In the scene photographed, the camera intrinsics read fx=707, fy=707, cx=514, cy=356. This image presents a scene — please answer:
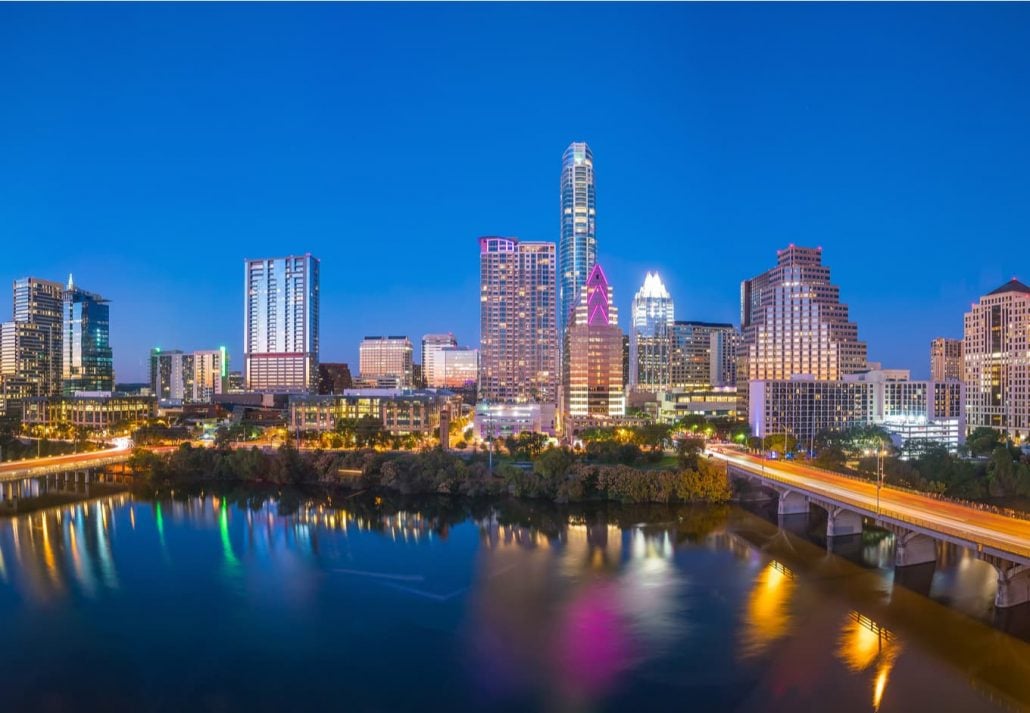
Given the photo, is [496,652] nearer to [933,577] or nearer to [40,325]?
[933,577]

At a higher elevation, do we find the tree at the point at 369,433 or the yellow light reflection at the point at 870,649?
the tree at the point at 369,433

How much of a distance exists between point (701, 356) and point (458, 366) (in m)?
59.4

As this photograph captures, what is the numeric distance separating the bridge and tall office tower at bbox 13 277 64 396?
4656 inches

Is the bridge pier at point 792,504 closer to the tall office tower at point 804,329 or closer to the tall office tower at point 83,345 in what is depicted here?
the tall office tower at point 804,329

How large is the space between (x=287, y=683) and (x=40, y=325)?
124760 millimetres

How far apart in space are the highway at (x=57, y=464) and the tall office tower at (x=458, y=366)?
11068 centimetres

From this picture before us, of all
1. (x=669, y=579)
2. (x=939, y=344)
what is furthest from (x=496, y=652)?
(x=939, y=344)

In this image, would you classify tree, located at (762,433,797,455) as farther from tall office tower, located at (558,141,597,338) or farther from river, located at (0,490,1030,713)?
tall office tower, located at (558,141,597,338)

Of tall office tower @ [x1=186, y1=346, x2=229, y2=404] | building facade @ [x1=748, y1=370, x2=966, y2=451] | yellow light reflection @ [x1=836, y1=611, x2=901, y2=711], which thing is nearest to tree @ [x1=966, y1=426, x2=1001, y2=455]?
building facade @ [x1=748, y1=370, x2=966, y2=451]

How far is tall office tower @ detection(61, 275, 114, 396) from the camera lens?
11931cm

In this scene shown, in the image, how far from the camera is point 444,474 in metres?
44.4

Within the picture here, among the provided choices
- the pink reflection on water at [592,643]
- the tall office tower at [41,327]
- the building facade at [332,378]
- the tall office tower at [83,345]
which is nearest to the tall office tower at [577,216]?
the building facade at [332,378]

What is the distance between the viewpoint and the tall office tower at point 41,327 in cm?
11675

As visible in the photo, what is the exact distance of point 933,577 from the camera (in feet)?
85.4
